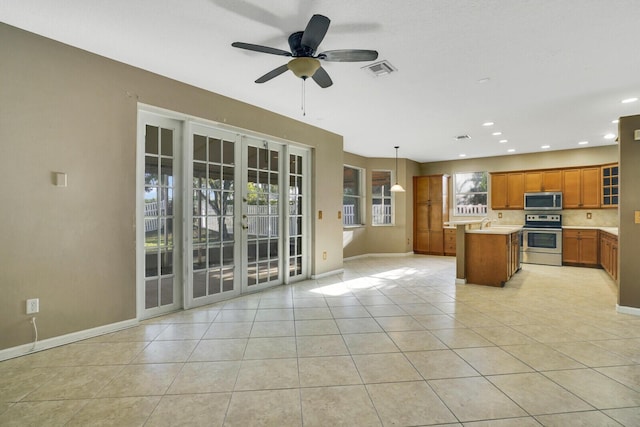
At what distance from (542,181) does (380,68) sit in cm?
609

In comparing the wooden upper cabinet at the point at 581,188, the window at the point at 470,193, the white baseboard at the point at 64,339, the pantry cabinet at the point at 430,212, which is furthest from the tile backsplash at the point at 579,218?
the white baseboard at the point at 64,339

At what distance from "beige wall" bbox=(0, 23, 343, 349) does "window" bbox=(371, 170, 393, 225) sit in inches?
228

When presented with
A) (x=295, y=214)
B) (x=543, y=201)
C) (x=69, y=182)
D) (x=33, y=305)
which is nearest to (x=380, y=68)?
(x=295, y=214)

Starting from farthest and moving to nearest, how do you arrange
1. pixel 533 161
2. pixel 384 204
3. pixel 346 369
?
pixel 384 204
pixel 533 161
pixel 346 369

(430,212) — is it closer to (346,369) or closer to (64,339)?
(346,369)

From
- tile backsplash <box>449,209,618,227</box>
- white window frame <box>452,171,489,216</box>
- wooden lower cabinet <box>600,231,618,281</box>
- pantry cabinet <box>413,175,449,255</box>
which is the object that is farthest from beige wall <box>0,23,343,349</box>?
tile backsplash <box>449,209,618,227</box>

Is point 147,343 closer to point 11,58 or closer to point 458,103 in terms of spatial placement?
point 11,58

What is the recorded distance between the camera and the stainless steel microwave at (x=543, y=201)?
686 cm

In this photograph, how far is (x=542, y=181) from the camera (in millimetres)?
7117

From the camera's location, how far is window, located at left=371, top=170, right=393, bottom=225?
8398 millimetres

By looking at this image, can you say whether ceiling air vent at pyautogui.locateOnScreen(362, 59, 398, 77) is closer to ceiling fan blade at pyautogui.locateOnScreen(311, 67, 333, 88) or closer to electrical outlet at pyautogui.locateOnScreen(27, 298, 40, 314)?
ceiling fan blade at pyautogui.locateOnScreen(311, 67, 333, 88)

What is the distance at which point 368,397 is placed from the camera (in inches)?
79.0

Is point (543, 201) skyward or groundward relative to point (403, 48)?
groundward

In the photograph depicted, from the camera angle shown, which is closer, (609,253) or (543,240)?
(609,253)
